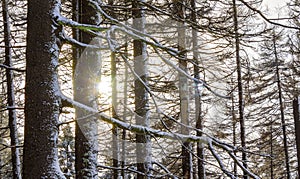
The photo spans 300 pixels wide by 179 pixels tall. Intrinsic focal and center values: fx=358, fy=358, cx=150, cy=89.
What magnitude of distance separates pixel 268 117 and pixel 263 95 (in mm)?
986

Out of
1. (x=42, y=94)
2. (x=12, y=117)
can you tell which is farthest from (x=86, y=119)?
(x=12, y=117)

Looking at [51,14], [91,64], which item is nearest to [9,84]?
[91,64]

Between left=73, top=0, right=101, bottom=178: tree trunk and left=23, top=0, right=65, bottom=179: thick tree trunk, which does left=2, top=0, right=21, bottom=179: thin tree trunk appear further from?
left=23, top=0, right=65, bottom=179: thick tree trunk

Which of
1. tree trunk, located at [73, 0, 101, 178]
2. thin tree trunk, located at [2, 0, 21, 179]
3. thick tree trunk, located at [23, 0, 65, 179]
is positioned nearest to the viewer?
thick tree trunk, located at [23, 0, 65, 179]

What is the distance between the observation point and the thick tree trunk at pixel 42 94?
250 centimetres

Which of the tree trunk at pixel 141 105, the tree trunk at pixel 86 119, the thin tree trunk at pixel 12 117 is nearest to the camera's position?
the tree trunk at pixel 86 119

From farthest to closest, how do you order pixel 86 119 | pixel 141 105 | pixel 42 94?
pixel 141 105
pixel 86 119
pixel 42 94

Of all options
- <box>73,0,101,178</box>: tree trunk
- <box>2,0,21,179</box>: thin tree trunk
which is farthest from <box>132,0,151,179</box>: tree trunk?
<box>2,0,21,179</box>: thin tree trunk

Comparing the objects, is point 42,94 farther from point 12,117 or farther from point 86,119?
point 12,117

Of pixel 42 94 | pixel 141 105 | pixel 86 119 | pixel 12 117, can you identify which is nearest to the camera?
pixel 42 94

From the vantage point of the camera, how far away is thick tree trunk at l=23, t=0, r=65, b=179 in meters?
2.50

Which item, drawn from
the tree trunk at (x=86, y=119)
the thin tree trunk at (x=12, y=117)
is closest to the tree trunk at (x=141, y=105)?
the tree trunk at (x=86, y=119)

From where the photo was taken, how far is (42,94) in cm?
256

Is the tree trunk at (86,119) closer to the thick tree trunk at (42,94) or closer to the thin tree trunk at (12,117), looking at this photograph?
the thick tree trunk at (42,94)
